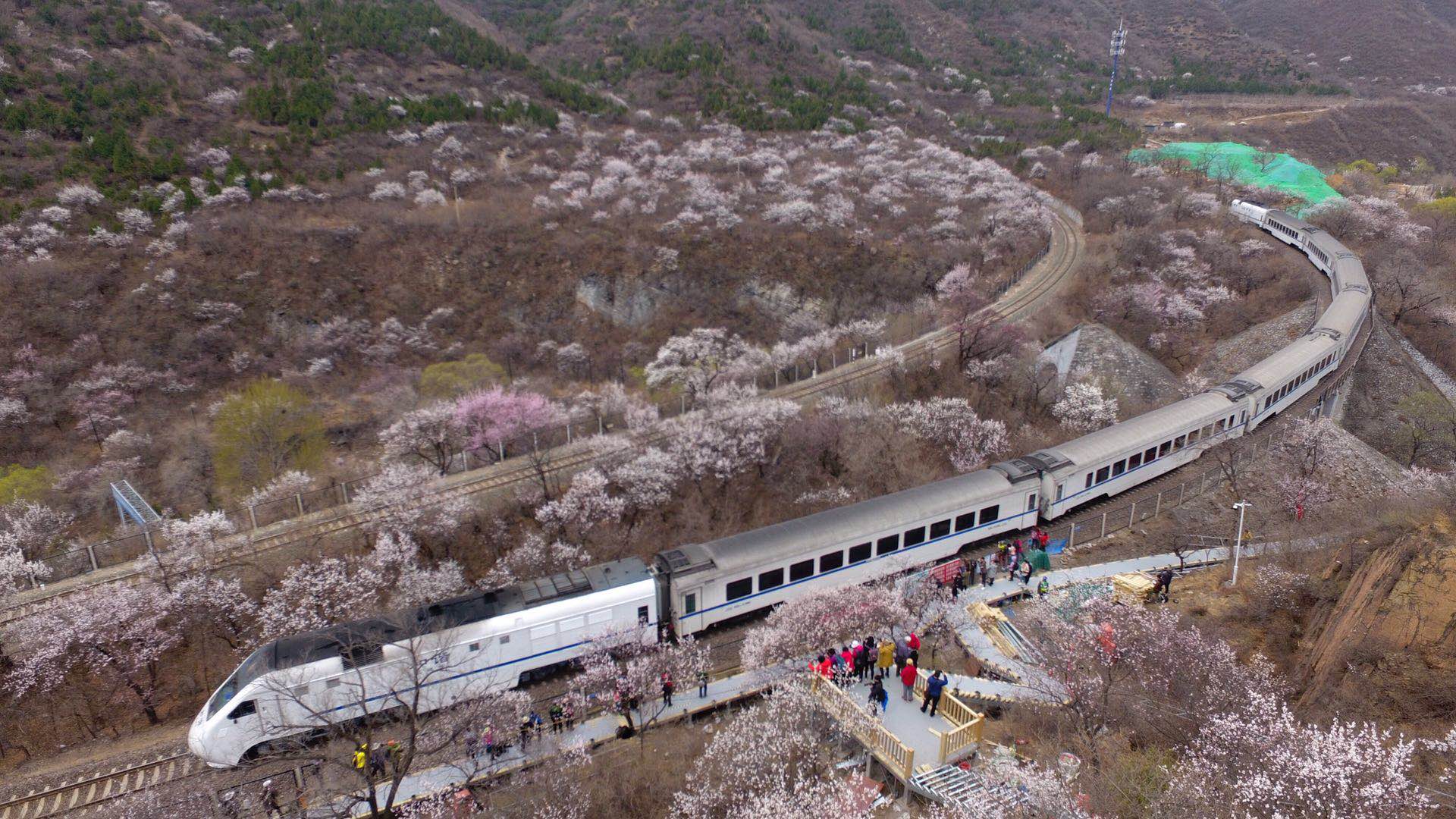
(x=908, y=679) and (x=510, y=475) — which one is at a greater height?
(x=908, y=679)

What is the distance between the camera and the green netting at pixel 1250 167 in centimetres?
6569

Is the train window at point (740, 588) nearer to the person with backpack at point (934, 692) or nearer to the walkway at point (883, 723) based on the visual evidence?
the walkway at point (883, 723)

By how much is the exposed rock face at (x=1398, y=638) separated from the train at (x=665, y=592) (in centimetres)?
933

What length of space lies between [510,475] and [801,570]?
13.1m

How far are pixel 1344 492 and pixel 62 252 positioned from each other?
189ft

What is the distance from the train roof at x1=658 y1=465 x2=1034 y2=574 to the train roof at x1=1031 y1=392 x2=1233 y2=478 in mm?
2392

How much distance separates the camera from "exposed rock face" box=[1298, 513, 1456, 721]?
13.5m

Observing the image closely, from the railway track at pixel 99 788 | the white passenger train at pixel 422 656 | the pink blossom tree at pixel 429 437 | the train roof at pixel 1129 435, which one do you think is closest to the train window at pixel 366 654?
the white passenger train at pixel 422 656

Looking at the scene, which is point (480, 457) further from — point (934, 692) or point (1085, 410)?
point (1085, 410)

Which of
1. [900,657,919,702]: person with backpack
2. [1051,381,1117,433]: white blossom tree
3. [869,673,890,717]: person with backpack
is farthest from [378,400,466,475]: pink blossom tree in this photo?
[1051,381,1117,433]: white blossom tree

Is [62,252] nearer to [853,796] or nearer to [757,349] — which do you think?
[757,349]

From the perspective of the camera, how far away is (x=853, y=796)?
1474cm

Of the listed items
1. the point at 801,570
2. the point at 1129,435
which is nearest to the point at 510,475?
the point at 801,570

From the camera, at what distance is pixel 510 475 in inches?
1171
